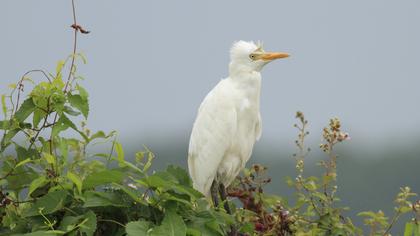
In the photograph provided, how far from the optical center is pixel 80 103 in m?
3.26

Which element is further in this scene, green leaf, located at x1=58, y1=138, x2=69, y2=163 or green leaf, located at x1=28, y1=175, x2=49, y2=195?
green leaf, located at x1=58, y1=138, x2=69, y2=163

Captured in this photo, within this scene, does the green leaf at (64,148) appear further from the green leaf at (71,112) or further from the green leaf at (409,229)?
the green leaf at (409,229)

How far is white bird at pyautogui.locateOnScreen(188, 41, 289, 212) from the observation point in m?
5.50

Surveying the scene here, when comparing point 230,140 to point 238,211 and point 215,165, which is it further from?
point 238,211

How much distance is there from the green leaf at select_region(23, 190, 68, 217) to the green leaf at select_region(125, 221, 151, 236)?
0.90ft

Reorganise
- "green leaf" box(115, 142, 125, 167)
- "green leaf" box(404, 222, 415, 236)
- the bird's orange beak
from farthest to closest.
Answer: the bird's orange beak → "green leaf" box(404, 222, 415, 236) → "green leaf" box(115, 142, 125, 167)

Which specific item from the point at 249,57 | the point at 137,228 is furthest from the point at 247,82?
the point at 137,228

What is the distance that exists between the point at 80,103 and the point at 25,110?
22cm

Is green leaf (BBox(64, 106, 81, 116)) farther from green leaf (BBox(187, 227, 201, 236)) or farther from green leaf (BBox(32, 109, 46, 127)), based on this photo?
green leaf (BBox(187, 227, 201, 236))

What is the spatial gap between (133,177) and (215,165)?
2.35m

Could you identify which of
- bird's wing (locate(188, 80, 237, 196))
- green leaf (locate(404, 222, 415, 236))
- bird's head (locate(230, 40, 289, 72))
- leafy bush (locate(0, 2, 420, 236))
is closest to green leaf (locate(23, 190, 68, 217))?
leafy bush (locate(0, 2, 420, 236))

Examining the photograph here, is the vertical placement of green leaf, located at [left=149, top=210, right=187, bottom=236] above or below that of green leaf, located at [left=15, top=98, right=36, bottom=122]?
below

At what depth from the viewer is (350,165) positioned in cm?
2808

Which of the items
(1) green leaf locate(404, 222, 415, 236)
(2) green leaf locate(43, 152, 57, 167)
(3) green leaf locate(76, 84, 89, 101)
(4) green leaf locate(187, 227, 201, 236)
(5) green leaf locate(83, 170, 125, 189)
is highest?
(3) green leaf locate(76, 84, 89, 101)
